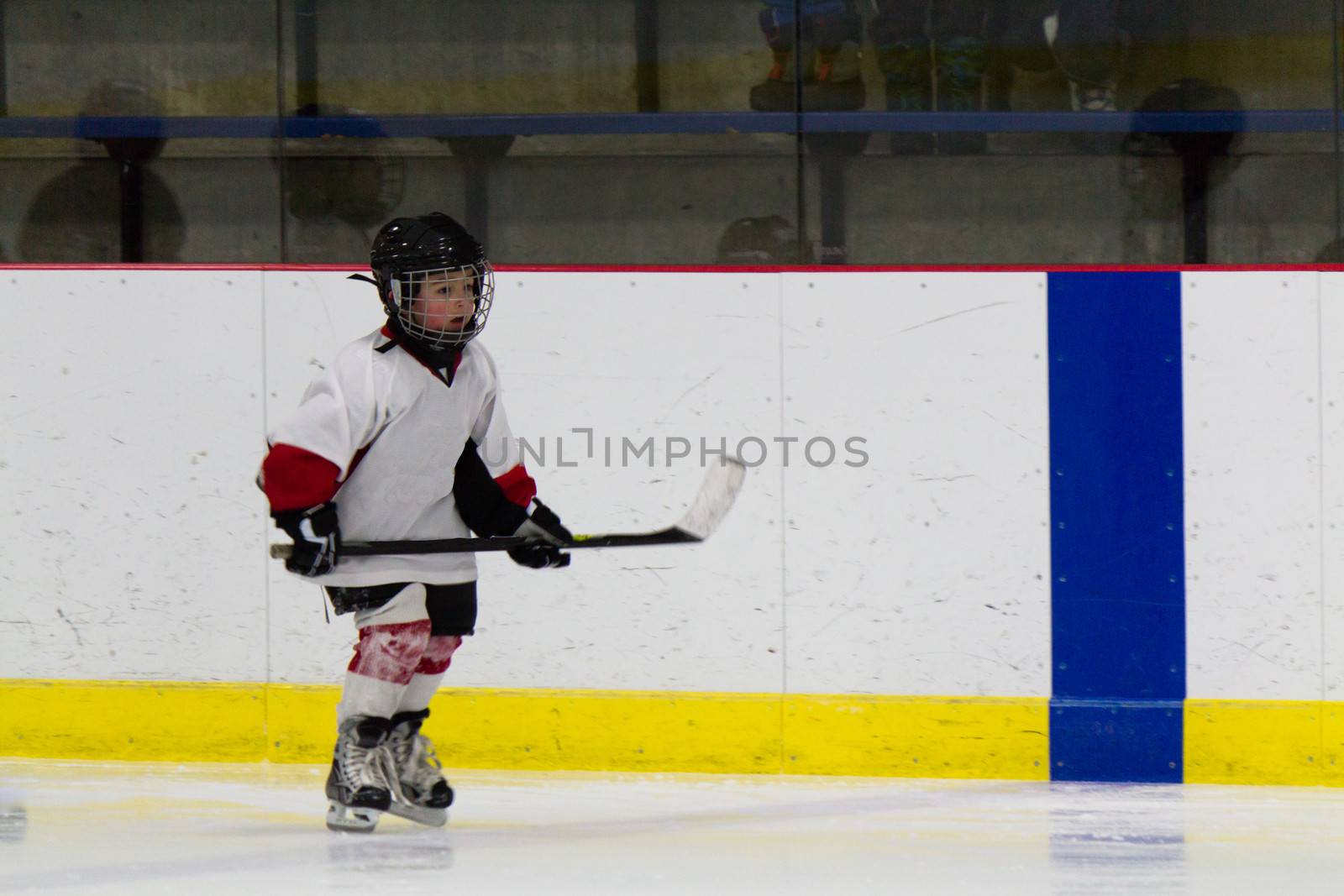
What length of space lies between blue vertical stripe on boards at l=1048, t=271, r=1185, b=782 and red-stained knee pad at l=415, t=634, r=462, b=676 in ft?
4.60

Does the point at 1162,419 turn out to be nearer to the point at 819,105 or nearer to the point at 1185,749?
the point at 1185,749

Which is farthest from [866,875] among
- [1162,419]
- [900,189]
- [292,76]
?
[292,76]

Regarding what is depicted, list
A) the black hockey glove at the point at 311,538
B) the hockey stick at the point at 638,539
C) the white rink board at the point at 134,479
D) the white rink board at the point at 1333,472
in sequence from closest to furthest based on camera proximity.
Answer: the black hockey glove at the point at 311,538
the hockey stick at the point at 638,539
the white rink board at the point at 1333,472
the white rink board at the point at 134,479

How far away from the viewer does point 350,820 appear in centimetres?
343

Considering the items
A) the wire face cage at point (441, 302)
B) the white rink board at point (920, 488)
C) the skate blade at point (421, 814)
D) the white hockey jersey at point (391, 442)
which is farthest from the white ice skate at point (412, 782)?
the white rink board at point (920, 488)

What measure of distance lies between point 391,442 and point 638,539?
0.50 m

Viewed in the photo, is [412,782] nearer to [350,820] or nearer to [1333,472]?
[350,820]

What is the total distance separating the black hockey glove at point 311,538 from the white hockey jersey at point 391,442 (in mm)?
90

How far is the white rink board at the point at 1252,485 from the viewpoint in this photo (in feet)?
12.9

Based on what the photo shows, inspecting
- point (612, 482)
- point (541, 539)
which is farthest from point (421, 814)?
point (612, 482)

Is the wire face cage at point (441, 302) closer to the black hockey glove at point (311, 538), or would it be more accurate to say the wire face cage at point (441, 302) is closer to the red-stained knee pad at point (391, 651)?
the black hockey glove at point (311, 538)

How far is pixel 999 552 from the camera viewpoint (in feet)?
13.2

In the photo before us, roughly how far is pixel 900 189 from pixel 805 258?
0.91ft

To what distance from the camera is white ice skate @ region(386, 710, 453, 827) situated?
11.5 ft
